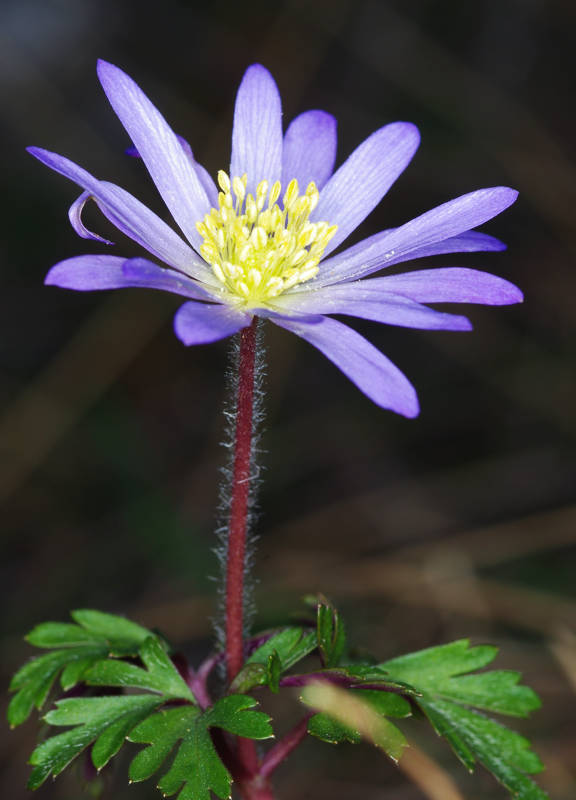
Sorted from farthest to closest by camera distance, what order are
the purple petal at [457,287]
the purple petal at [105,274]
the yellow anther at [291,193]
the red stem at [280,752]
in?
the yellow anther at [291,193] → the red stem at [280,752] → the purple petal at [457,287] → the purple petal at [105,274]

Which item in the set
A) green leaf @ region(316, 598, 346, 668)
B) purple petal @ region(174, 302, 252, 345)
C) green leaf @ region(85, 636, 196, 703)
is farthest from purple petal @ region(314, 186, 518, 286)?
green leaf @ region(85, 636, 196, 703)

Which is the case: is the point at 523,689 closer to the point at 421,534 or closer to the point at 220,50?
the point at 421,534

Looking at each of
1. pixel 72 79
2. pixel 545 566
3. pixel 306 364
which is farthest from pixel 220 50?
pixel 545 566

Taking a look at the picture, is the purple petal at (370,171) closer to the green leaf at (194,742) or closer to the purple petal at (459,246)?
the purple petal at (459,246)

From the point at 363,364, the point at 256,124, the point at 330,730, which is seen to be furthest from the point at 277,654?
the point at 256,124

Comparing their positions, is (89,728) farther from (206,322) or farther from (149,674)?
(206,322)

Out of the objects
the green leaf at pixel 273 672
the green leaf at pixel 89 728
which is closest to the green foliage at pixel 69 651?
the green leaf at pixel 89 728
